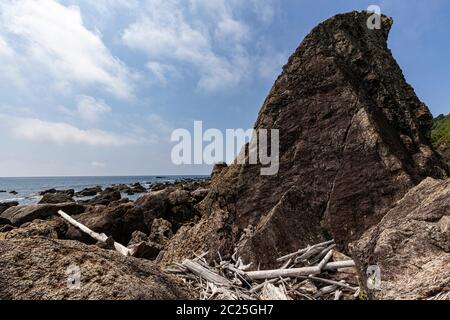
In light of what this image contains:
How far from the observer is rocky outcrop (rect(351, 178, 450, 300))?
501cm

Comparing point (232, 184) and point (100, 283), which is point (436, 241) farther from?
point (232, 184)

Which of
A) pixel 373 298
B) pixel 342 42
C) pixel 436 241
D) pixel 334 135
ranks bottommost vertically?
pixel 373 298

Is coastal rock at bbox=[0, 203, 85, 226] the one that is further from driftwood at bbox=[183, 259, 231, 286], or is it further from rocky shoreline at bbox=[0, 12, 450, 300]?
driftwood at bbox=[183, 259, 231, 286]

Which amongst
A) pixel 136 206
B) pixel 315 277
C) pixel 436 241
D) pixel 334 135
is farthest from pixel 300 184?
pixel 136 206

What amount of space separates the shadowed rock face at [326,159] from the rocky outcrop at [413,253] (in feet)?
9.77

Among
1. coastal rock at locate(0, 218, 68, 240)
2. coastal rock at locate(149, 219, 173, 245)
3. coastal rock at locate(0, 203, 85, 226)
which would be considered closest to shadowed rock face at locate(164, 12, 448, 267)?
coastal rock at locate(149, 219, 173, 245)

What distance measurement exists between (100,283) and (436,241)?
4.94 meters

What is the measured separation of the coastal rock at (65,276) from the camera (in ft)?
15.8

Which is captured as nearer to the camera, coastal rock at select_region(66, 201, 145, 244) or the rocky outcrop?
the rocky outcrop

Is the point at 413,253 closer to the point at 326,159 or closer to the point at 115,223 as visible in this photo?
the point at 326,159

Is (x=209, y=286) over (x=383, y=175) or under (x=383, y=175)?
under

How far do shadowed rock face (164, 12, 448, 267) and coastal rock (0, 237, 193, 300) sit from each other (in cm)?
405

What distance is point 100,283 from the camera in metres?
5.01

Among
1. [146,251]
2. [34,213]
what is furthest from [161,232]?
[34,213]
